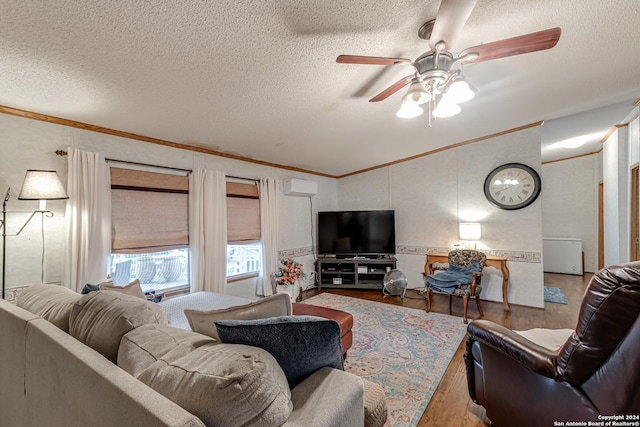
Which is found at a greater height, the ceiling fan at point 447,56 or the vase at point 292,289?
the ceiling fan at point 447,56

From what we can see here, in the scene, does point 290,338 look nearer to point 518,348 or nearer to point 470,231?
point 518,348

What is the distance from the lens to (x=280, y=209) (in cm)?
462

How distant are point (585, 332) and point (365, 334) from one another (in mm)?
2122

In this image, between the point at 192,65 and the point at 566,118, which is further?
the point at 566,118

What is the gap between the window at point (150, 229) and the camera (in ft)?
9.02

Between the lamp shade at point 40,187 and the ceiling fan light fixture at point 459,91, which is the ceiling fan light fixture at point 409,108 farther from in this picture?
the lamp shade at point 40,187

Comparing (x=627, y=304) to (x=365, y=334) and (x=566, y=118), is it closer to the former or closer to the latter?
(x=365, y=334)

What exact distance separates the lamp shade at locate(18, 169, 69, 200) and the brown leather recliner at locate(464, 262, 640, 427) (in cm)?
307

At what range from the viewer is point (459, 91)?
1.75 meters

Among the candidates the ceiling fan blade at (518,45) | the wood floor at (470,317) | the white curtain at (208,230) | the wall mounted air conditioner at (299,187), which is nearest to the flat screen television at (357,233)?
the wall mounted air conditioner at (299,187)

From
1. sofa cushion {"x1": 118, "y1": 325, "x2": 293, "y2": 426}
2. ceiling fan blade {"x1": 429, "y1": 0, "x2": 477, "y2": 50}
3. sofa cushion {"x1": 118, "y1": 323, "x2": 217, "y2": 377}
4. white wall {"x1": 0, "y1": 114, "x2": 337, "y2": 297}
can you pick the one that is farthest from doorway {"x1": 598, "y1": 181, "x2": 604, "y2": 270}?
white wall {"x1": 0, "y1": 114, "x2": 337, "y2": 297}

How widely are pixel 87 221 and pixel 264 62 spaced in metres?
2.10

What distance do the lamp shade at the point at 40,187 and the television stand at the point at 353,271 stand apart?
375cm

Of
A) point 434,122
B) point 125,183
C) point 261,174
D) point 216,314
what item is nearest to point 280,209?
point 261,174
